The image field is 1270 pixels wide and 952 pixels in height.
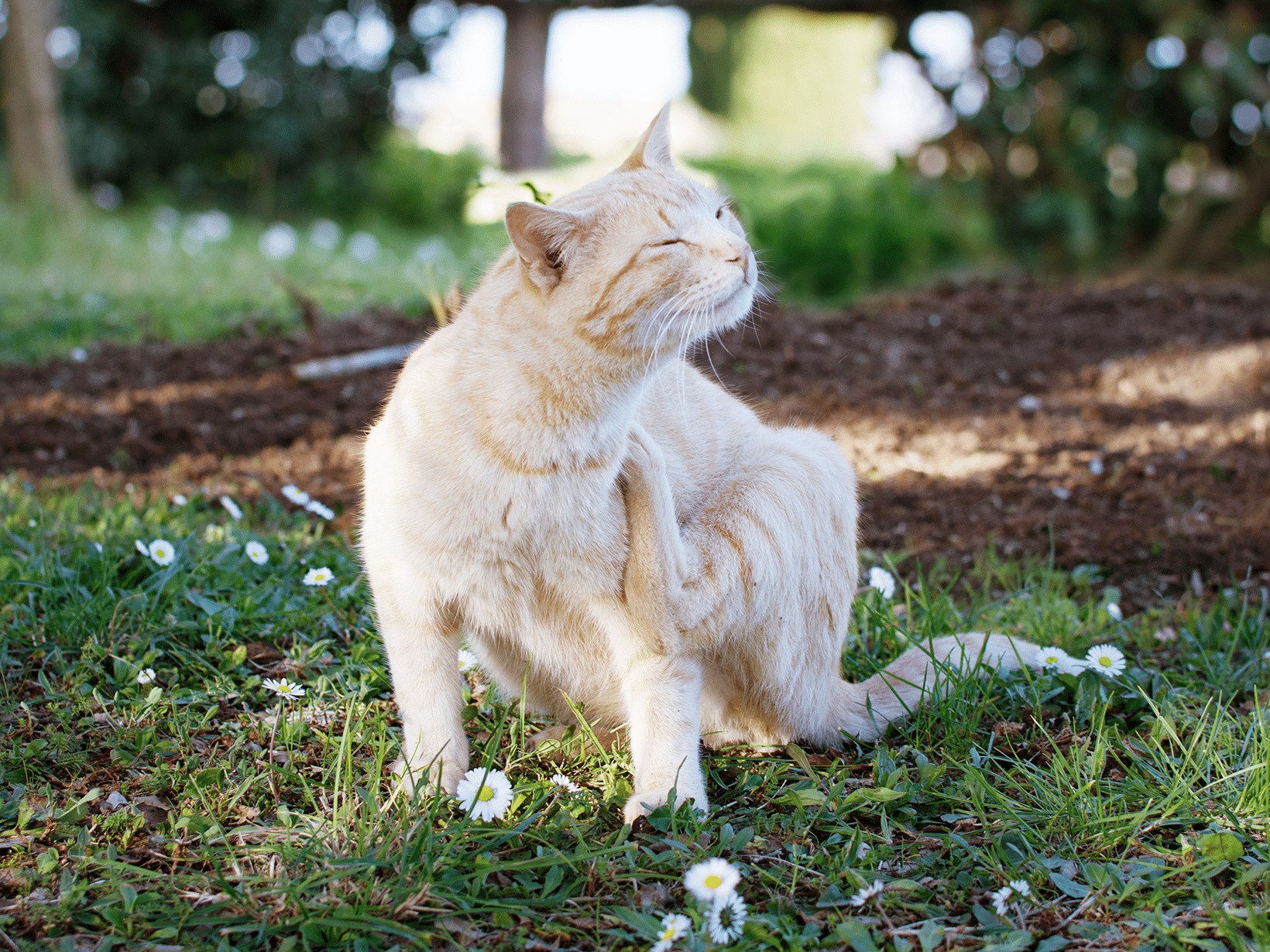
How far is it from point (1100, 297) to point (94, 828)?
5.55 meters

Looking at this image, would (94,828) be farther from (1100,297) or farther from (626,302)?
(1100,297)

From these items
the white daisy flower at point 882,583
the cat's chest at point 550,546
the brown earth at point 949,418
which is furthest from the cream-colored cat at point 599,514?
the brown earth at point 949,418

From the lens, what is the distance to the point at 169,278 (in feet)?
20.7

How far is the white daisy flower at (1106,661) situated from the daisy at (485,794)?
149cm

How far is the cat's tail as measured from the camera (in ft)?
7.82

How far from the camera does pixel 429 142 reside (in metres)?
11.5

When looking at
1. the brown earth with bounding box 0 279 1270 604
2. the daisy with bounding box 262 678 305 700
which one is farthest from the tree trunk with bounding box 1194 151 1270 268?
the daisy with bounding box 262 678 305 700

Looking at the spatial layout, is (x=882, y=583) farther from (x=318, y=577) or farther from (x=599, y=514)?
(x=318, y=577)

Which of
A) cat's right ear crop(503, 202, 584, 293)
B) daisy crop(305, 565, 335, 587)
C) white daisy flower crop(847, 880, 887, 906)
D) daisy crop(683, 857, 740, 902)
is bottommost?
white daisy flower crop(847, 880, 887, 906)

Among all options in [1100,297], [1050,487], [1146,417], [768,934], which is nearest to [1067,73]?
[1100,297]

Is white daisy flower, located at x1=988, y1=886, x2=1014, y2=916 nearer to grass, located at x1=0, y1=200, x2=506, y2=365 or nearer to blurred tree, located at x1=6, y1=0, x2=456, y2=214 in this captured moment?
grass, located at x1=0, y1=200, x2=506, y2=365

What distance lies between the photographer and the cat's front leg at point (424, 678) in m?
2.05

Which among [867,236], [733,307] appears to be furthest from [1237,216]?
[733,307]

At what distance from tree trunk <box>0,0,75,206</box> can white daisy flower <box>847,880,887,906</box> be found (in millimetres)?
8060
